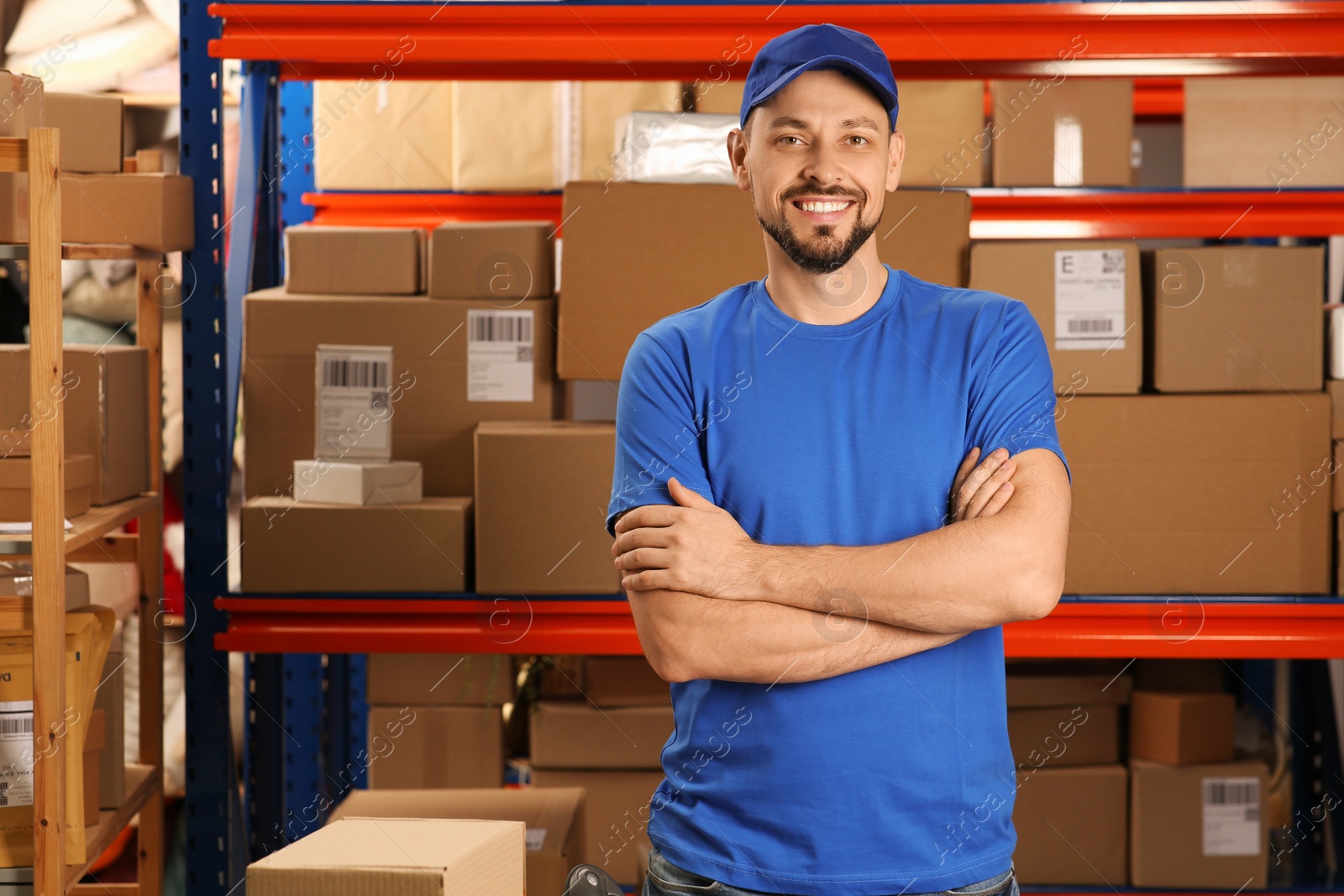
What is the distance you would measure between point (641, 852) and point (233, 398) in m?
1.20

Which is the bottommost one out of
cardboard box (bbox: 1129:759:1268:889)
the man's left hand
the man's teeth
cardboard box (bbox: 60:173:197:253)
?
cardboard box (bbox: 1129:759:1268:889)

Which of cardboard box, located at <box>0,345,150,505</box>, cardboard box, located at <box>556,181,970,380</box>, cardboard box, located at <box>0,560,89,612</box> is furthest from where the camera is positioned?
cardboard box, located at <box>556,181,970,380</box>

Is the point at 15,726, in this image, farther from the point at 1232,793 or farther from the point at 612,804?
the point at 1232,793

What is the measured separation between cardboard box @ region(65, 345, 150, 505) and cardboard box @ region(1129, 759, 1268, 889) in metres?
2.27

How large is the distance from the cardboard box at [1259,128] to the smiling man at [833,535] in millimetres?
1507

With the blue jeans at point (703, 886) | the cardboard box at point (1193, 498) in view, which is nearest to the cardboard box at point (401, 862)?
the blue jeans at point (703, 886)

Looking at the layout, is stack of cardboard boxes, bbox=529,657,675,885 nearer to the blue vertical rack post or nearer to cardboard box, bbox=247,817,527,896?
the blue vertical rack post

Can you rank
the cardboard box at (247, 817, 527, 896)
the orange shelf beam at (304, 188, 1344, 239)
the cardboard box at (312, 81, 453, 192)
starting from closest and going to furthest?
the cardboard box at (247, 817, 527, 896) → the orange shelf beam at (304, 188, 1344, 239) → the cardboard box at (312, 81, 453, 192)

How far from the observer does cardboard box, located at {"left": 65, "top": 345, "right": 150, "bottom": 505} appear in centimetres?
210

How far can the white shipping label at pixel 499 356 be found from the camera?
7.43 feet

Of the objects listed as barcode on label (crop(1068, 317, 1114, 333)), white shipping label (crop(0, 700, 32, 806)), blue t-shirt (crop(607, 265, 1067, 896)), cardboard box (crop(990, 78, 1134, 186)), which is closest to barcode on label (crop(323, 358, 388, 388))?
white shipping label (crop(0, 700, 32, 806))

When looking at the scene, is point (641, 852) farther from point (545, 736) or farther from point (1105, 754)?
point (1105, 754)

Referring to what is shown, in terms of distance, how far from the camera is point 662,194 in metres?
2.19

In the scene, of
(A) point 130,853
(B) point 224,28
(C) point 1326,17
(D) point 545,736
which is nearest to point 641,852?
(D) point 545,736
